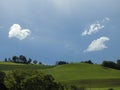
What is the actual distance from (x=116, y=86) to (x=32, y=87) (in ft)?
191

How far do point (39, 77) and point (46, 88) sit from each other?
388cm

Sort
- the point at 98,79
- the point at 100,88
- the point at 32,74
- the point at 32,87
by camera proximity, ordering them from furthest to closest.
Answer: the point at 98,79
the point at 100,88
the point at 32,74
the point at 32,87

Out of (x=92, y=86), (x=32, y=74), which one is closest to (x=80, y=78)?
(x=92, y=86)

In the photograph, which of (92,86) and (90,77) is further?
(90,77)

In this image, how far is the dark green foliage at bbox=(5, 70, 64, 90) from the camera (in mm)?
118562

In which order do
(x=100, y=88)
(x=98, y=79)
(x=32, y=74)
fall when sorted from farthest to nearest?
(x=98, y=79)
(x=100, y=88)
(x=32, y=74)

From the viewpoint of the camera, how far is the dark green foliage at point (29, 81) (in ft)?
389

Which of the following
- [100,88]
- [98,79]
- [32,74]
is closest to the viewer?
[32,74]

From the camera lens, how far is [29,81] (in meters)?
119

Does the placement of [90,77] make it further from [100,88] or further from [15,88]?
[15,88]

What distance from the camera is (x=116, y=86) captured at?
168 meters

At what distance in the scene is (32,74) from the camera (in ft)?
414

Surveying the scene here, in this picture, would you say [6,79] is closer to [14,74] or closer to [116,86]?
[14,74]

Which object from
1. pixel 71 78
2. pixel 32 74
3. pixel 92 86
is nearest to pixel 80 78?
pixel 71 78
